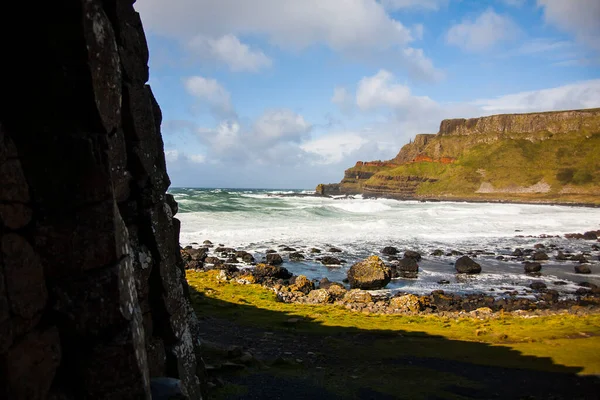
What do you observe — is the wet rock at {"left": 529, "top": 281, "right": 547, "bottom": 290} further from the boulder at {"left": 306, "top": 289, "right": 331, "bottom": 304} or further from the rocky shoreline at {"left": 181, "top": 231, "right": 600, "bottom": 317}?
the boulder at {"left": 306, "top": 289, "right": 331, "bottom": 304}

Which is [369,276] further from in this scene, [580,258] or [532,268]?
[580,258]

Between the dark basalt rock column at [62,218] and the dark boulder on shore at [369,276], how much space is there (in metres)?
23.3

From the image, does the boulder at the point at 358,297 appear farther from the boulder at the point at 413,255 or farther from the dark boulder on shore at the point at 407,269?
the boulder at the point at 413,255

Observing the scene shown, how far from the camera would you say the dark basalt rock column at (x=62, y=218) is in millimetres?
4293

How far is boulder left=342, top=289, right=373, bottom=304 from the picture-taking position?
79.1 ft

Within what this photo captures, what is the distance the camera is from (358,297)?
24.5 metres

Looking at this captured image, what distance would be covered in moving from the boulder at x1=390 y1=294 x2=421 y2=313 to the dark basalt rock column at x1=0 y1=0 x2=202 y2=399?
63.8ft

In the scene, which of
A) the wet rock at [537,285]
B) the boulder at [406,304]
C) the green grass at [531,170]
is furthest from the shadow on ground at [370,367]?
the green grass at [531,170]

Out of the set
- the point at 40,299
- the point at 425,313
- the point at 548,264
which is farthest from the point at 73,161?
the point at 548,264

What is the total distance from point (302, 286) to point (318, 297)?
2.12m

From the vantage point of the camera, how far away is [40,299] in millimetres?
4531

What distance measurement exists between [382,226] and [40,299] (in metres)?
57.4

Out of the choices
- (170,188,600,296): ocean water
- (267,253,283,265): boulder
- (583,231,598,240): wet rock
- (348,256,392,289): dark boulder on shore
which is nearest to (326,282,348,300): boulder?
(348,256,392,289): dark boulder on shore

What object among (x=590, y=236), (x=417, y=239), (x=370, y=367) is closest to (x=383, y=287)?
(x=370, y=367)
